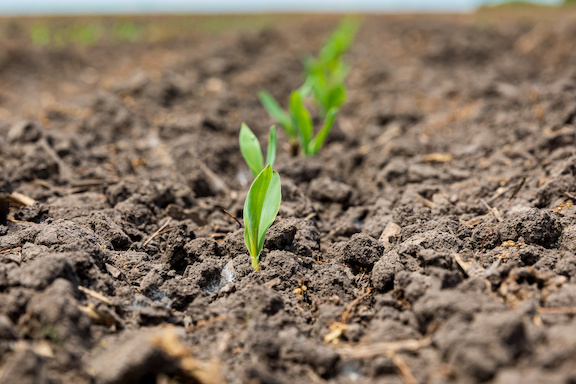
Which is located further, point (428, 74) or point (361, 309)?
point (428, 74)

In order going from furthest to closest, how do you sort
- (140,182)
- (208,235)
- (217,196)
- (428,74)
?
(428,74) < (217,196) < (140,182) < (208,235)

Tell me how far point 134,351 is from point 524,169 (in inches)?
83.2

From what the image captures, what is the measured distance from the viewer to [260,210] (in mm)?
1743

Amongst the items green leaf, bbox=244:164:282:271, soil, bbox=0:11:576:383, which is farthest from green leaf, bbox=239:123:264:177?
green leaf, bbox=244:164:282:271

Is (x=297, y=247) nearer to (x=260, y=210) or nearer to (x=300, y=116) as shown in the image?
(x=260, y=210)

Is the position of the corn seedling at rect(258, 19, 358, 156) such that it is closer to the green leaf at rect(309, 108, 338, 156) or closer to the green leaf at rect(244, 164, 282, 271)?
the green leaf at rect(309, 108, 338, 156)

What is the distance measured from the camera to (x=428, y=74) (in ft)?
17.8

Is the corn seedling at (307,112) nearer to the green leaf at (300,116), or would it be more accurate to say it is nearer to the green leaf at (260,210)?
the green leaf at (300,116)

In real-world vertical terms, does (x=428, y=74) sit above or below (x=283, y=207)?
above

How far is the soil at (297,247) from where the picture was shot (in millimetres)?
1229

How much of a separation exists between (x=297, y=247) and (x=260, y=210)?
0.27m

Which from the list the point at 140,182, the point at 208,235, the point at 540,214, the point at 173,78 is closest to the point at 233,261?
the point at 208,235

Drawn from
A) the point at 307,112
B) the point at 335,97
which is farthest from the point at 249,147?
the point at 335,97

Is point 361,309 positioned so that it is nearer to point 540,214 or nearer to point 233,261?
point 233,261
